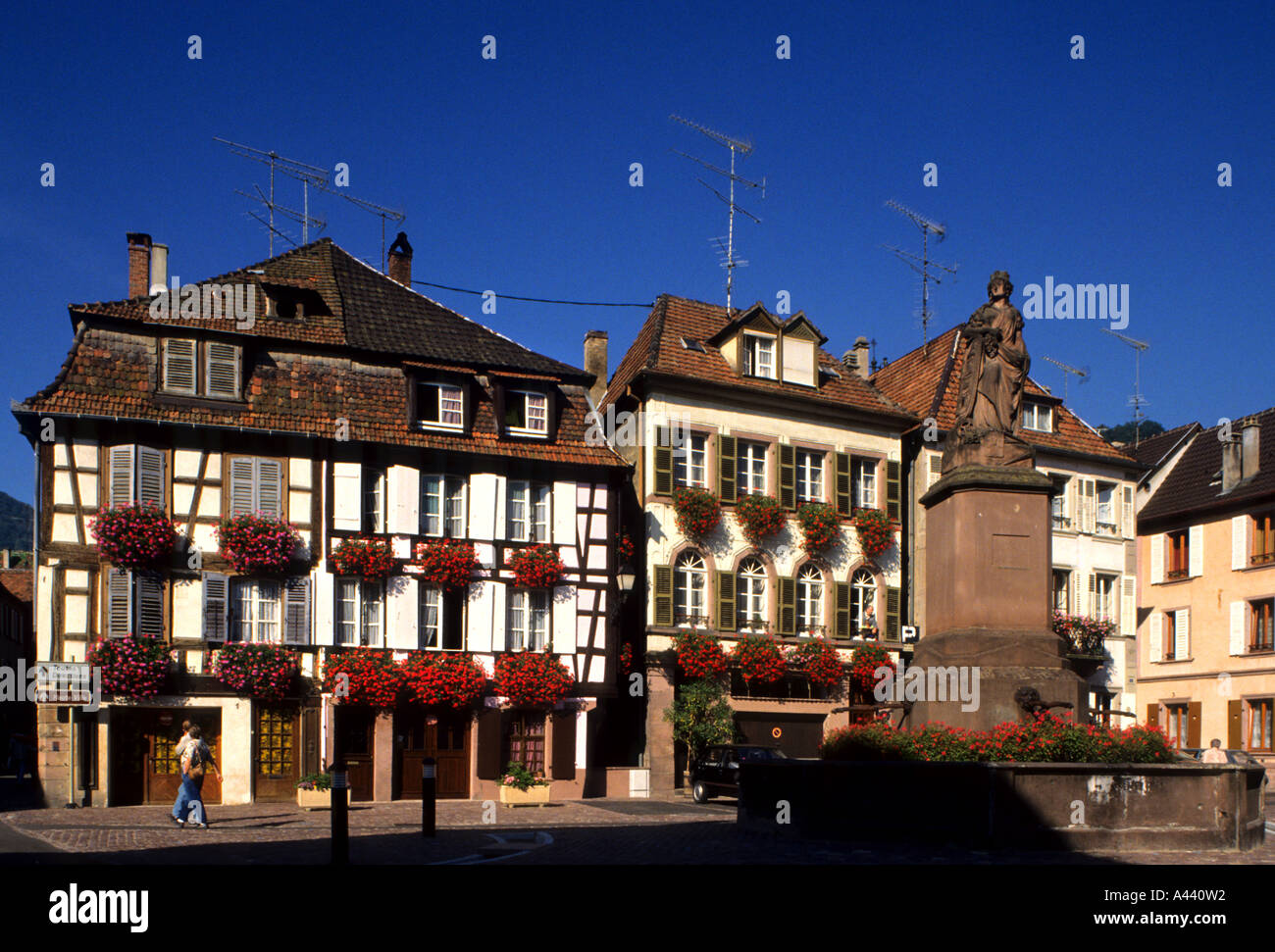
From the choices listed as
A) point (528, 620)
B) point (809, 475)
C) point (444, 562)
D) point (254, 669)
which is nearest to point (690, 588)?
point (528, 620)

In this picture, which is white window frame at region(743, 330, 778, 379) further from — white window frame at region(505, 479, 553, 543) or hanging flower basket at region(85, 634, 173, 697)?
hanging flower basket at region(85, 634, 173, 697)

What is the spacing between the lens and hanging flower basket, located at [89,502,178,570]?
27438mm

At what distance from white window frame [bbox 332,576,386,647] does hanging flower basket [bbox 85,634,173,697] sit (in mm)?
3981

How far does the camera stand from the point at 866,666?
36625 millimetres

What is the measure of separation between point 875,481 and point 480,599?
13.0 metres

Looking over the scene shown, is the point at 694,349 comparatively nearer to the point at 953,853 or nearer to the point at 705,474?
the point at 705,474

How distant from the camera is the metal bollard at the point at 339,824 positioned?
1378 cm

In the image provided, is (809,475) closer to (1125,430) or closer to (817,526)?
(817,526)

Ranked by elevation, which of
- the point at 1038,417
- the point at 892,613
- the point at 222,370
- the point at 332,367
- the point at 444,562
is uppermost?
the point at 332,367

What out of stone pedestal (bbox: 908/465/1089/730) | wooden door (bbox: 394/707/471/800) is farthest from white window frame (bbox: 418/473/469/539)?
stone pedestal (bbox: 908/465/1089/730)

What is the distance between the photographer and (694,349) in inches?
1473

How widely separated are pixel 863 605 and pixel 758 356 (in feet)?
24.7
